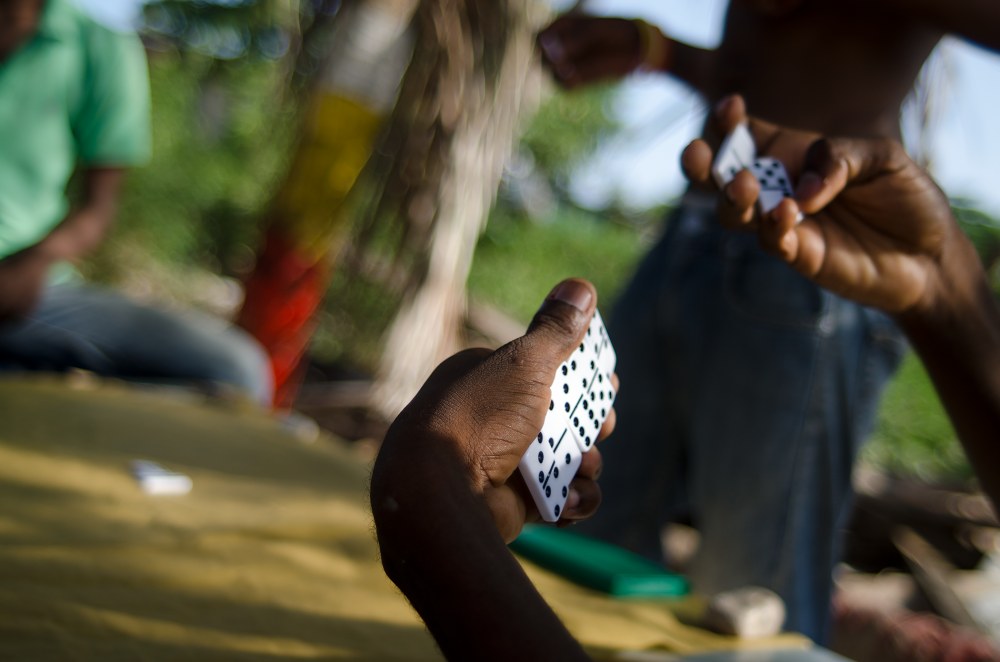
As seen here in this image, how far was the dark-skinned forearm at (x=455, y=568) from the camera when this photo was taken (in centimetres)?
55

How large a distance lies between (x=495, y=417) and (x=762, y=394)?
0.85 metres

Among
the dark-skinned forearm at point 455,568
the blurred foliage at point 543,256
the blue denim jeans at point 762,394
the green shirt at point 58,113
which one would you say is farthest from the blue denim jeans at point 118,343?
the blurred foliage at point 543,256

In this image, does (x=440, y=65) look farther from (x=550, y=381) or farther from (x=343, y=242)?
(x=550, y=381)

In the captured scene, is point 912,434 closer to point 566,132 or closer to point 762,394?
point 566,132

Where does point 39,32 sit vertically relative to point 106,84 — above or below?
above

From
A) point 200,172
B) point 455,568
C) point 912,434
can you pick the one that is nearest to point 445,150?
point 455,568

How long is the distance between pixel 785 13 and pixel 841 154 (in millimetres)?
560

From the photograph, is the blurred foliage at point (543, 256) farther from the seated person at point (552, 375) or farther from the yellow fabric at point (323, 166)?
the seated person at point (552, 375)

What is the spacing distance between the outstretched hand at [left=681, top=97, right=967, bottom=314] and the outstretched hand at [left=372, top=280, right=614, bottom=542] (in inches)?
9.9

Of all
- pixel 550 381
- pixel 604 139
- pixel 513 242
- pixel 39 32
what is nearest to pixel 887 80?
pixel 550 381

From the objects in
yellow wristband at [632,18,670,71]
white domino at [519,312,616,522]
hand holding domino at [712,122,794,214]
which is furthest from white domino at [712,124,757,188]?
yellow wristband at [632,18,670,71]

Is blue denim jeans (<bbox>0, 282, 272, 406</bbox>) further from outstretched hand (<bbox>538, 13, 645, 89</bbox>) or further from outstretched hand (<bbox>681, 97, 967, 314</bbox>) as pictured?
outstretched hand (<bbox>681, 97, 967, 314</bbox>)

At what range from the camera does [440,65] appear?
302cm

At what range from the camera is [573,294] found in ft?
2.37
